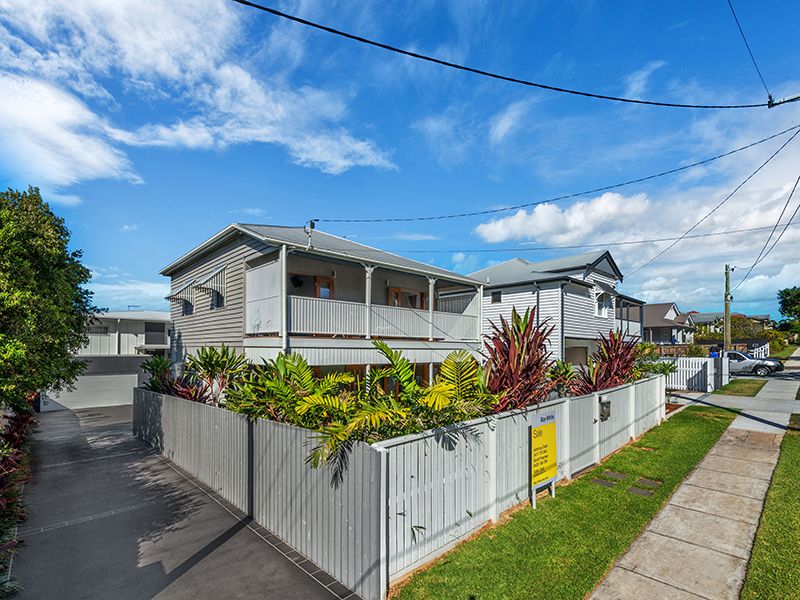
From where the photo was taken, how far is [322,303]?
1177 cm

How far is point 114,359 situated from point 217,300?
13.1 metres

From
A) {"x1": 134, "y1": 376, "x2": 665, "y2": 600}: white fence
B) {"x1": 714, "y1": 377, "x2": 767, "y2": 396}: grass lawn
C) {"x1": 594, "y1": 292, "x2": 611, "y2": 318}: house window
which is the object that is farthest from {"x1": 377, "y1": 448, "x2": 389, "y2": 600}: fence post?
{"x1": 594, "y1": 292, "x2": 611, "y2": 318}: house window

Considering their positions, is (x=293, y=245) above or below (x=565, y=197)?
below

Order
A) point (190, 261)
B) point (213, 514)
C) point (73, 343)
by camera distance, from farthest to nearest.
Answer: point (190, 261), point (73, 343), point (213, 514)

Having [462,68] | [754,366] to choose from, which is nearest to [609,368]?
[462,68]

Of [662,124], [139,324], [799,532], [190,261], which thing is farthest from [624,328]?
[139,324]

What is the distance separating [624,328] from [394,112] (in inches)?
946

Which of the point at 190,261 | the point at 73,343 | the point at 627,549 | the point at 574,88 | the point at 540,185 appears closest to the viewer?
the point at 627,549

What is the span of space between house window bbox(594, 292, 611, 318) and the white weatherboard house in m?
9.89

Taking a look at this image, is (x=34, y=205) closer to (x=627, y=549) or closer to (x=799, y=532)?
(x=627, y=549)

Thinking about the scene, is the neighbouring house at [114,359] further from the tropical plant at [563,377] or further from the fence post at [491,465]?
the tropical plant at [563,377]

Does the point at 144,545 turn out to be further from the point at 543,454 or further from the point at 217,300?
the point at 217,300

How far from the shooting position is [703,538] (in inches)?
216

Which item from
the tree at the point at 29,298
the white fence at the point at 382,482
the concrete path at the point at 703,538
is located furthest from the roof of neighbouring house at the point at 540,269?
the tree at the point at 29,298
